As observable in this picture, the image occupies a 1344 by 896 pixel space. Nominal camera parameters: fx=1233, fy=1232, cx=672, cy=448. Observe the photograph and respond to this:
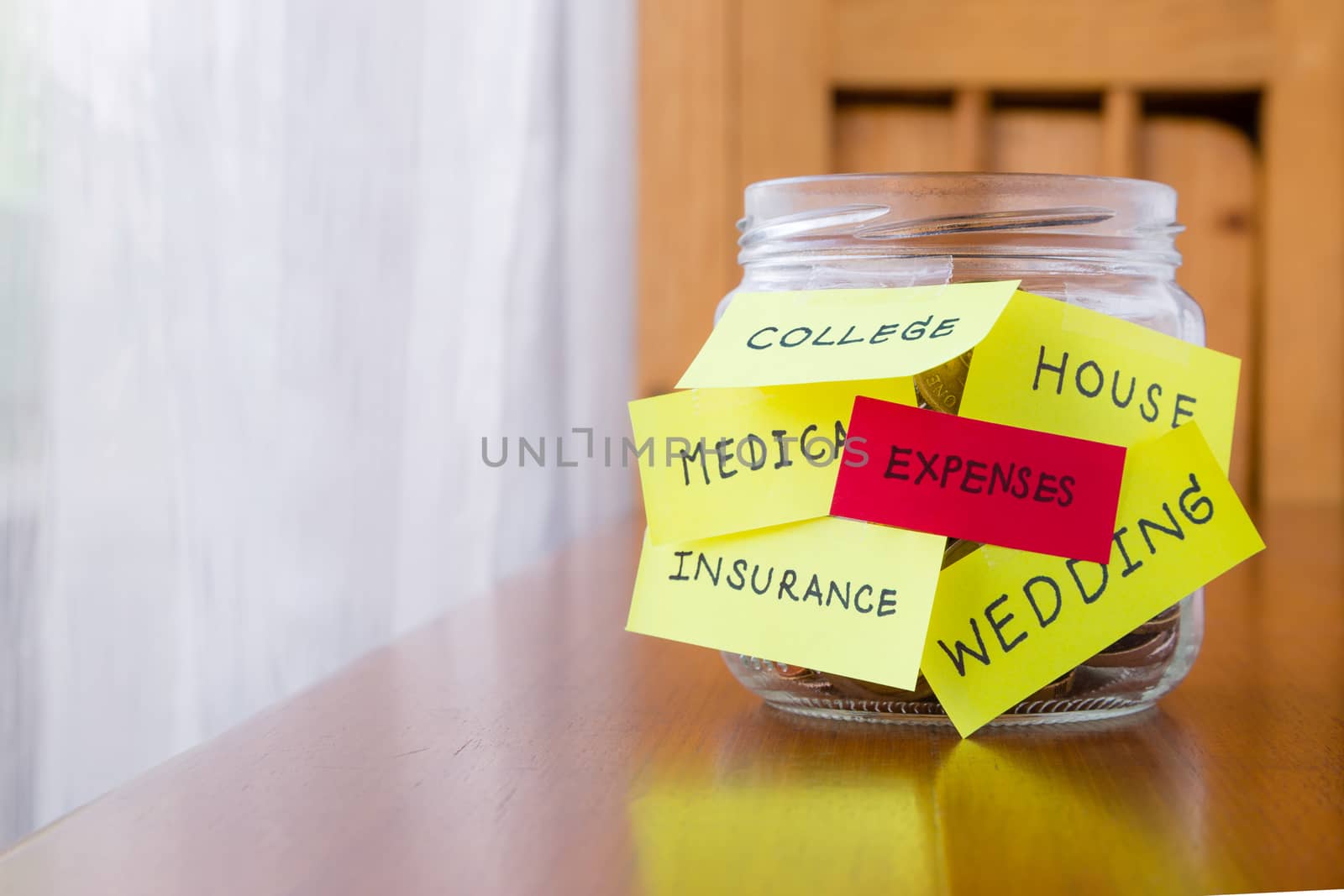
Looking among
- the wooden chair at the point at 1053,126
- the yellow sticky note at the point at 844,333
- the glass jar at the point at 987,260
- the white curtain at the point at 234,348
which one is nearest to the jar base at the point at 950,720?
the glass jar at the point at 987,260

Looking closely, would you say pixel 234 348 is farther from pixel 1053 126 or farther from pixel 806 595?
pixel 1053 126

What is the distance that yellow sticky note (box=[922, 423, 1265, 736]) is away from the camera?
1.25 ft

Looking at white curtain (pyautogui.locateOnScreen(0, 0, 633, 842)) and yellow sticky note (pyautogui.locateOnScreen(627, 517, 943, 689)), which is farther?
white curtain (pyautogui.locateOnScreen(0, 0, 633, 842))

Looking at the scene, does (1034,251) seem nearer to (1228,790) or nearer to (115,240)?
(1228,790)

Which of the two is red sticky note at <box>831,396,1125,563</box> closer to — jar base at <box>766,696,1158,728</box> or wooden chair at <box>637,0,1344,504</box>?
jar base at <box>766,696,1158,728</box>

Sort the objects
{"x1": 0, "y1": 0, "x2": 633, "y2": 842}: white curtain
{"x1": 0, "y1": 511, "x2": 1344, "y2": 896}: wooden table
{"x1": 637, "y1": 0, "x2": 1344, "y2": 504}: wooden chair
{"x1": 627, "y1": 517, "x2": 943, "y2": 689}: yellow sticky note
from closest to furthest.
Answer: {"x1": 0, "y1": 511, "x2": 1344, "y2": 896}: wooden table
{"x1": 627, "y1": 517, "x2": 943, "y2": 689}: yellow sticky note
{"x1": 0, "y1": 0, "x2": 633, "y2": 842}: white curtain
{"x1": 637, "y1": 0, "x2": 1344, "y2": 504}: wooden chair

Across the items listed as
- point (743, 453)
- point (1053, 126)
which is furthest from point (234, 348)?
point (1053, 126)

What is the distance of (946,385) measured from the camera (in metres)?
0.39

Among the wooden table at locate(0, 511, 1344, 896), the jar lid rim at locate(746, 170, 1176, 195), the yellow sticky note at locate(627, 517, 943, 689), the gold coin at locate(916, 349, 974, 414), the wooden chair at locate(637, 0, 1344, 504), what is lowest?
the wooden table at locate(0, 511, 1344, 896)

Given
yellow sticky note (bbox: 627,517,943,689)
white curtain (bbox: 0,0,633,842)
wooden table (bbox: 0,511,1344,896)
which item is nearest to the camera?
wooden table (bbox: 0,511,1344,896)

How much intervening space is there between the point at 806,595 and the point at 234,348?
1.30ft

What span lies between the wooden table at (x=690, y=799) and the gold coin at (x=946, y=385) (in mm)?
105

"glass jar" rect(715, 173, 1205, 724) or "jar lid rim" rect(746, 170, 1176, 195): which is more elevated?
"jar lid rim" rect(746, 170, 1176, 195)

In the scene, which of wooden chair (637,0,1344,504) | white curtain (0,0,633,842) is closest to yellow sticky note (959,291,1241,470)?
white curtain (0,0,633,842)
